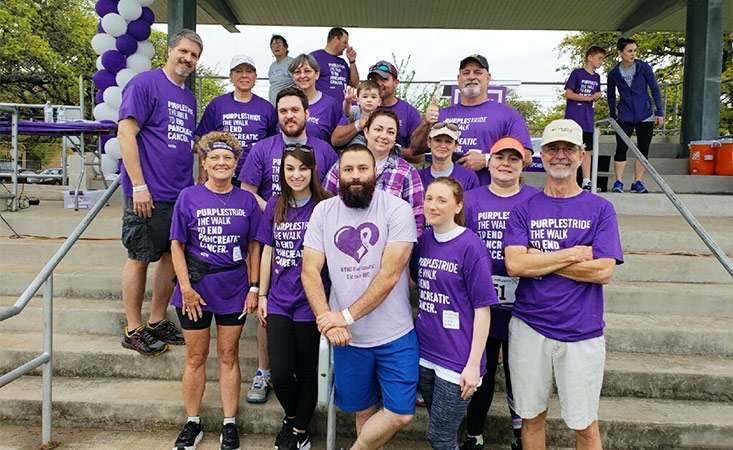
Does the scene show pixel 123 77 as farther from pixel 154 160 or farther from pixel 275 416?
pixel 275 416

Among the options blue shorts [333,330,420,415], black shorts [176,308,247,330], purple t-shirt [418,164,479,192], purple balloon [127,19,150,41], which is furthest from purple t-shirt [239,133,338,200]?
purple balloon [127,19,150,41]

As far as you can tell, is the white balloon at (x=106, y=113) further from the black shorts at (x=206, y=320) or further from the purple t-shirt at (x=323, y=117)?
the black shorts at (x=206, y=320)

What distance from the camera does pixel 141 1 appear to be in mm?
7336

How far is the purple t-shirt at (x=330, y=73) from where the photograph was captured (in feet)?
17.5

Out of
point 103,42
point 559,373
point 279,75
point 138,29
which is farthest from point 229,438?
point 138,29

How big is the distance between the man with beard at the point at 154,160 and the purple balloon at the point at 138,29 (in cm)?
418

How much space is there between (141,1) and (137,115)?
4.58 metres

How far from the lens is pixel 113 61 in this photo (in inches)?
285

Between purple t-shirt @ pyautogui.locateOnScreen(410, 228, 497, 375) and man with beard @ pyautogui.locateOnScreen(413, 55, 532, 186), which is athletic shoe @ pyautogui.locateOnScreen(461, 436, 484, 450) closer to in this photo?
purple t-shirt @ pyautogui.locateOnScreen(410, 228, 497, 375)

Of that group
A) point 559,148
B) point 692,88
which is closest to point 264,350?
point 559,148

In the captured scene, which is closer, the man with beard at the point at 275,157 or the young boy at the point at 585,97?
the man with beard at the point at 275,157

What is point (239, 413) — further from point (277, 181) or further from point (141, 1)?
point (141, 1)

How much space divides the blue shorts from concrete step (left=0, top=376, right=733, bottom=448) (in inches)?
29.0

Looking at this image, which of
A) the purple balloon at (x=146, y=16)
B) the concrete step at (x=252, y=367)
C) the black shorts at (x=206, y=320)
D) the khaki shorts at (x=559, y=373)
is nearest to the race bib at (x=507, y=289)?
the khaki shorts at (x=559, y=373)
